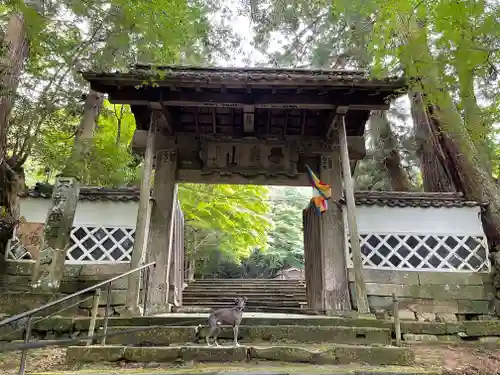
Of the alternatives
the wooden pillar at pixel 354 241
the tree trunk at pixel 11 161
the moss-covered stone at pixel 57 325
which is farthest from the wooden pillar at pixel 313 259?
the tree trunk at pixel 11 161

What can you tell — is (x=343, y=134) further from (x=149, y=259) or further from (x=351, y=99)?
(x=149, y=259)

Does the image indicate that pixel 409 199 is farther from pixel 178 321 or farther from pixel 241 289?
pixel 241 289

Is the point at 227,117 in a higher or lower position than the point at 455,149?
higher

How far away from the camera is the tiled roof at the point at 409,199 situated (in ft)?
24.9

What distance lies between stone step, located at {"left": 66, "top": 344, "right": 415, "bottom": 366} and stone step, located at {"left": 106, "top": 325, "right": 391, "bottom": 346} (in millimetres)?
566

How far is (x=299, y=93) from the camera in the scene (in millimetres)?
7023

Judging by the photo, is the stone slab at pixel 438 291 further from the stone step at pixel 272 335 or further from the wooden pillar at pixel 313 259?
the stone step at pixel 272 335

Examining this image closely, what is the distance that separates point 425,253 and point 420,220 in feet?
2.21

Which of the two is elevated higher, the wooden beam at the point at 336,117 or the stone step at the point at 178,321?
the wooden beam at the point at 336,117

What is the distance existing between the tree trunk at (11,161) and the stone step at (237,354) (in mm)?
4415

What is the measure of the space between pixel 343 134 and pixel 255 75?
2060 mm

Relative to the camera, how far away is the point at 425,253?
7363 millimetres

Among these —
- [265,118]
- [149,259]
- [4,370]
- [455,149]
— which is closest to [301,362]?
[4,370]

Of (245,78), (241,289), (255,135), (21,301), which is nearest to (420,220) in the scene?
(255,135)
